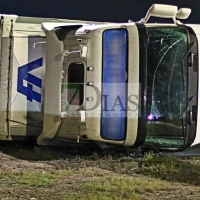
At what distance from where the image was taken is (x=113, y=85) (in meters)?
4.64

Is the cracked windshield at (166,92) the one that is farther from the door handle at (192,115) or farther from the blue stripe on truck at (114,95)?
the blue stripe on truck at (114,95)

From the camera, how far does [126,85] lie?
15.1ft

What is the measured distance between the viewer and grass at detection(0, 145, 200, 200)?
359cm

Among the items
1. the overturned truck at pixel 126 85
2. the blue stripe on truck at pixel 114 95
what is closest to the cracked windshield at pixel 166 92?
the overturned truck at pixel 126 85

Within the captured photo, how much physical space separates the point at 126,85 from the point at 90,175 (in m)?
1.04

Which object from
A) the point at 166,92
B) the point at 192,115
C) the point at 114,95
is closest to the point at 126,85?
the point at 114,95

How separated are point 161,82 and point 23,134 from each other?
5.77ft

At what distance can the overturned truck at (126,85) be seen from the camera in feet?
15.1

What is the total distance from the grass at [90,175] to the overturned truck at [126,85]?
0.24 m

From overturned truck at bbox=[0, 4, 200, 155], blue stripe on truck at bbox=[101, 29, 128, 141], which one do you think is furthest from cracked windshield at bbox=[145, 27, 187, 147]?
blue stripe on truck at bbox=[101, 29, 128, 141]

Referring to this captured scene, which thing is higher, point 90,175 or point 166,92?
point 166,92

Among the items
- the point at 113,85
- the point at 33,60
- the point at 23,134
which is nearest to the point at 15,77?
the point at 33,60

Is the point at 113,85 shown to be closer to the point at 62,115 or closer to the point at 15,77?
the point at 62,115

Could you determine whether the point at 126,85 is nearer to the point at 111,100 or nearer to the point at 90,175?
the point at 111,100
